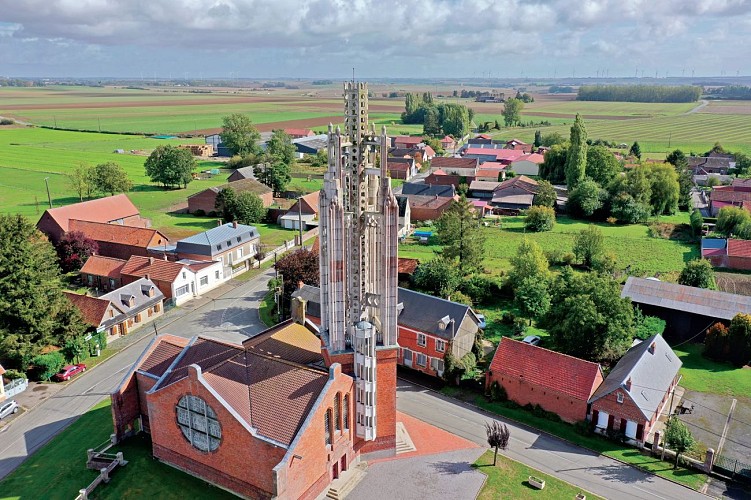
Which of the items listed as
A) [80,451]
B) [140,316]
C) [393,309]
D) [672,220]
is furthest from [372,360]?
[672,220]

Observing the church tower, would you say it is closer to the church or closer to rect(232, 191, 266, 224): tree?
the church

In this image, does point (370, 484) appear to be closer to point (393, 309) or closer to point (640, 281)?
point (393, 309)

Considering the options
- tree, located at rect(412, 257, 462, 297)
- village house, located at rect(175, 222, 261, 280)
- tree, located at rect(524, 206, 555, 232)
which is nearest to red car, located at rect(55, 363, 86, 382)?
village house, located at rect(175, 222, 261, 280)

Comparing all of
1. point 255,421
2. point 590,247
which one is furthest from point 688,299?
point 255,421

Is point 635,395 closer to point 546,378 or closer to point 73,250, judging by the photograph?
point 546,378

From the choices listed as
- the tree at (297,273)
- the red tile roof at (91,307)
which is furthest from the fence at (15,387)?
the tree at (297,273)

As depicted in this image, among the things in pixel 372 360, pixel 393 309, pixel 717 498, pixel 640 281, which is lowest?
pixel 717 498

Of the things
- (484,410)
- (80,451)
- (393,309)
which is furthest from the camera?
(484,410)
